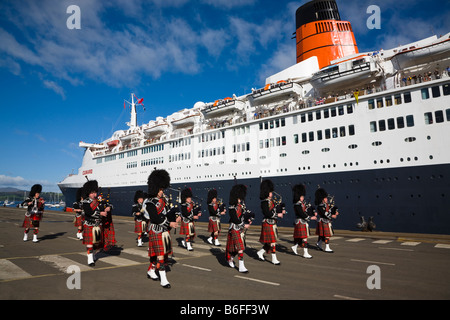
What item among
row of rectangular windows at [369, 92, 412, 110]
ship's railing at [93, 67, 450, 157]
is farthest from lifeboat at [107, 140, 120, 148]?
row of rectangular windows at [369, 92, 412, 110]

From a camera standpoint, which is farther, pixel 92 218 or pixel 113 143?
pixel 113 143

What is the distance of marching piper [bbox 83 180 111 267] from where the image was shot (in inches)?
311

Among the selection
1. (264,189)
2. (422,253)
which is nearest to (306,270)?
(264,189)

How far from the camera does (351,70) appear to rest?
19.3 meters

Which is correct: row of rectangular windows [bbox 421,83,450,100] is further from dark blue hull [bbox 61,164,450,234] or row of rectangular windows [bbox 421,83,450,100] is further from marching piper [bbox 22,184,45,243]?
marching piper [bbox 22,184,45,243]

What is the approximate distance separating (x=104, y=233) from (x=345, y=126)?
695 inches

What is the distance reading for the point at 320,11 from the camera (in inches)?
1045

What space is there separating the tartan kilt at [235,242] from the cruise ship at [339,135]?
13.6 meters

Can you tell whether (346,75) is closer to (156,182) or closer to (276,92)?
(276,92)

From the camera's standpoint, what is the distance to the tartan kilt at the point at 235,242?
24.1 ft

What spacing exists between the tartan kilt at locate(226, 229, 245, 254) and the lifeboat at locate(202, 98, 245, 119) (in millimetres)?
20401

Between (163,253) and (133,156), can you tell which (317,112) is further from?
(133,156)

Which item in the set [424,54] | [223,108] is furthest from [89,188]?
[424,54]

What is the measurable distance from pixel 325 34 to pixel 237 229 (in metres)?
25.7
